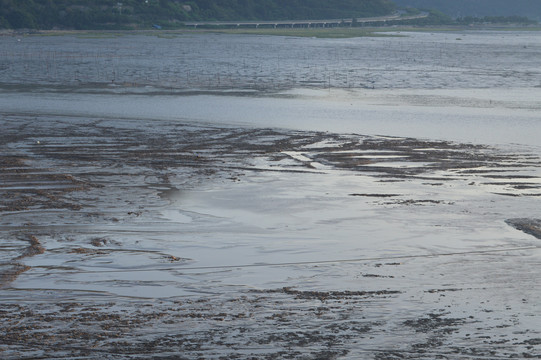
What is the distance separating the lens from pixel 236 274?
35.9ft

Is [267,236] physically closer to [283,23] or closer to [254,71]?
[254,71]

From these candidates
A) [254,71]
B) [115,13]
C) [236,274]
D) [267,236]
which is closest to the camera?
[236,274]

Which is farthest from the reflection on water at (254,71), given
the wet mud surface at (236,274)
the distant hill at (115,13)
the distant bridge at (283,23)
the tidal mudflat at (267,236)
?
the distant bridge at (283,23)

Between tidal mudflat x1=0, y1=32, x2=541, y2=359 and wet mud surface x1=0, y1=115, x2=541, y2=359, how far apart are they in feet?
0.11

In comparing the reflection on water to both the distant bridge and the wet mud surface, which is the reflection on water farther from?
the distant bridge

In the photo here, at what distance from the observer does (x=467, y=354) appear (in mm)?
8133

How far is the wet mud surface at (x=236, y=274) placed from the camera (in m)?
8.41

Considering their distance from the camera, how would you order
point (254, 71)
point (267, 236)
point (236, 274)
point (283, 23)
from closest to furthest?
point (236, 274), point (267, 236), point (254, 71), point (283, 23)

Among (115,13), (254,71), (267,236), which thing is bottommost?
(267,236)

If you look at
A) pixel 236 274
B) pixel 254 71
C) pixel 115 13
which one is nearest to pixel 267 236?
pixel 236 274

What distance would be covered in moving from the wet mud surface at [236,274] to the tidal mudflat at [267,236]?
3 cm

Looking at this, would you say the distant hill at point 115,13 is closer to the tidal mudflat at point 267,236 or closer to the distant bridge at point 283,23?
the distant bridge at point 283,23

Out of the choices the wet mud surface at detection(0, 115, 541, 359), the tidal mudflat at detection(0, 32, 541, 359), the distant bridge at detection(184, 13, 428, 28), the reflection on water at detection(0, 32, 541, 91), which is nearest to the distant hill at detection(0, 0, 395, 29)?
the distant bridge at detection(184, 13, 428, 28)

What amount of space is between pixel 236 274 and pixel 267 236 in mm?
2341
